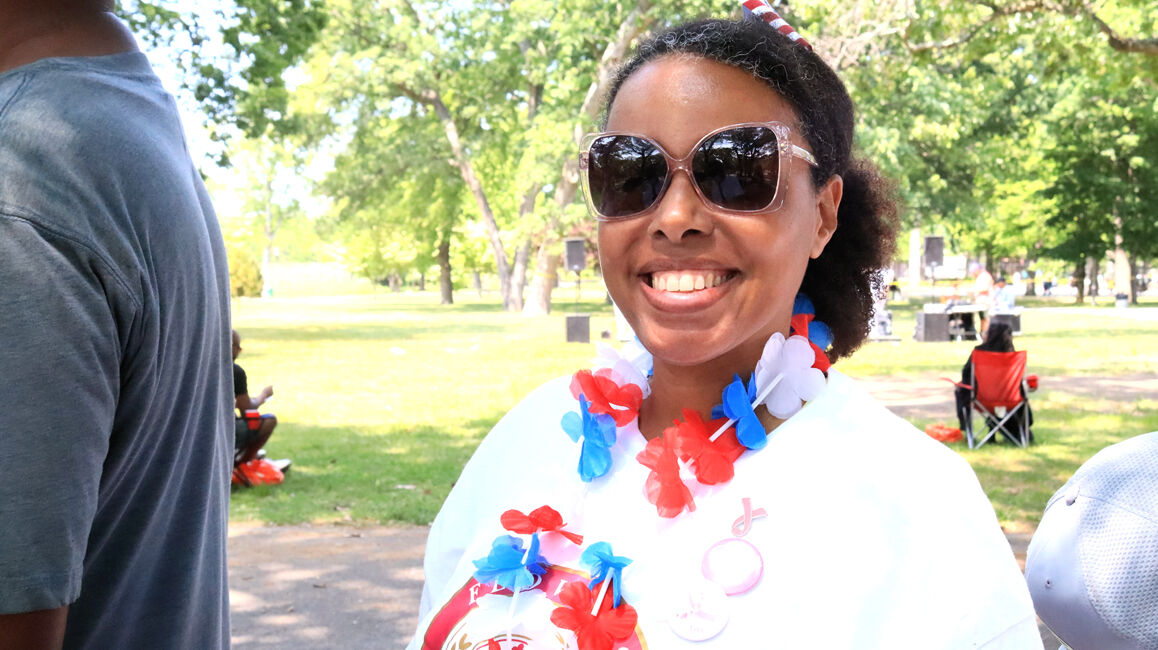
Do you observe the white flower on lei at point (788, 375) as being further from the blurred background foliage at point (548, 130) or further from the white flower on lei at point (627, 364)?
the blurred background foliage at point (548, 130)

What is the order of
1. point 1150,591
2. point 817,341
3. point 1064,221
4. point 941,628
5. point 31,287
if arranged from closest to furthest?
point 31,287
point 941,628
point 1150,591
point 817,341
point 1064,221

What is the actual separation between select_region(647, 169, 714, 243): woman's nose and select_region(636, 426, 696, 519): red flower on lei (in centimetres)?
36

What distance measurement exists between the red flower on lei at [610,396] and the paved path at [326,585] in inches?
133

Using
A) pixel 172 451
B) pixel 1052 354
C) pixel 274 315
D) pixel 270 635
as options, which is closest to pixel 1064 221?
pixel 1052 354

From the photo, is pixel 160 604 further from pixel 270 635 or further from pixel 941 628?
pixel 270 635

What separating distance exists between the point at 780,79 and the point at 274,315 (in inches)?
1606

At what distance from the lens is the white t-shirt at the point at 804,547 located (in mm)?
1487

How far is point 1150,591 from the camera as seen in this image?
5.91ft

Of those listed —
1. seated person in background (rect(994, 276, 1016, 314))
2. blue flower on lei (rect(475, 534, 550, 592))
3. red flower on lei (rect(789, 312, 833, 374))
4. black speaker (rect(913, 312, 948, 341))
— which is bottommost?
black speaker (rect(913, 312, 948, 341))

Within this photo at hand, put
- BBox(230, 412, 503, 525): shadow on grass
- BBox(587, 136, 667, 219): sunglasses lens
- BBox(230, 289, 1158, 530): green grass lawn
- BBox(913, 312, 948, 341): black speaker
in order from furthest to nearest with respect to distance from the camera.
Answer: BBox(913, 312, 948, 341): black speaker
BBox(230, 289, 1158, 530): green grass lawn
BBox(230, 412, 503, 525): shadow on grass
BBox(587, 136, 667, 219): sunglasses lens

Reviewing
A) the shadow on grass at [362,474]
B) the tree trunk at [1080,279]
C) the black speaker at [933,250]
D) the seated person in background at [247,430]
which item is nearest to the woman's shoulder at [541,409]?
the shadow on grass at [362,474]

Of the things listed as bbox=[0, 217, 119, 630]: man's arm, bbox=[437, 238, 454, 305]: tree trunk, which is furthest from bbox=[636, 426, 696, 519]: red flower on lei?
bbox=[437, 238, 454, 305]: tree trunk

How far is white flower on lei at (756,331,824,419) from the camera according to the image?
183cm

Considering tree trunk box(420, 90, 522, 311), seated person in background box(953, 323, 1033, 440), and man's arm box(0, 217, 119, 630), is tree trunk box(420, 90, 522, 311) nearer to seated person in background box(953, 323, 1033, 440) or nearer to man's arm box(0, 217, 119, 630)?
seated person in background box(953, 323, 1033, 440)
